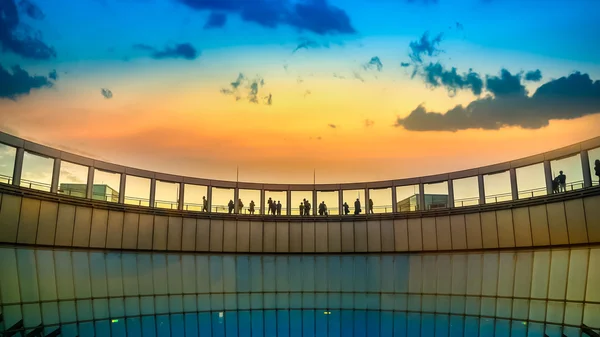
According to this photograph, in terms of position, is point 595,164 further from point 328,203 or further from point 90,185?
point 90,185

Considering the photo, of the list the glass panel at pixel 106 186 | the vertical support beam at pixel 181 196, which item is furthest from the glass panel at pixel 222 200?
the glass panel at pixel 106 186

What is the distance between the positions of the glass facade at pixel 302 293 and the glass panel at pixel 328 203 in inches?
166

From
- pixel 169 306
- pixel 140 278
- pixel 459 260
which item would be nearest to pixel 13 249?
pixel 140 278

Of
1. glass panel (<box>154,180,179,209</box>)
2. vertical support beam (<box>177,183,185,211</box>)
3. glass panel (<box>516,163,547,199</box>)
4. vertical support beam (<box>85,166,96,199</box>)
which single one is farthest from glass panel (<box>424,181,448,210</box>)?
vertical support beam (<box>85,166,96,199</box>)

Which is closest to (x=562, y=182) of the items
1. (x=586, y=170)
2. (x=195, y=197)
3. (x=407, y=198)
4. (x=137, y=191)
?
(x=586, y=170)

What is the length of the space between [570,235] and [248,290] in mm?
24555

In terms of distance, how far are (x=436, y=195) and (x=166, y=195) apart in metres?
22.1

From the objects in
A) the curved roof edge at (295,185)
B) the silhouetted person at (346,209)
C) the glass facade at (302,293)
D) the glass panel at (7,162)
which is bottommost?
the glass facade at (302,293)

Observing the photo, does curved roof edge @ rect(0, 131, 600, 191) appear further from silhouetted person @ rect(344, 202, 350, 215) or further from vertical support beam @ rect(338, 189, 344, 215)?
silhouetted person @ rect(344, 202, 350, 215)

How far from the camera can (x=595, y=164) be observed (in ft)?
106

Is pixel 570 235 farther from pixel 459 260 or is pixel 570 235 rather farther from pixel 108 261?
pixel 108 261

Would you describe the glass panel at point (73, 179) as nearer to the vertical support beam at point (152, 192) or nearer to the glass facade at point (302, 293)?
the glass facade at point (302, 293)

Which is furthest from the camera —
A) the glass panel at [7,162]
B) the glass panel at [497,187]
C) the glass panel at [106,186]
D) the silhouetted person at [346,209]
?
the silhouetted person at [346,209]

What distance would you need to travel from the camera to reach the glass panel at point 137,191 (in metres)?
40.4
